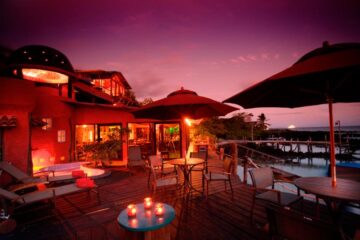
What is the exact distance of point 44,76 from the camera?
7.96 metres

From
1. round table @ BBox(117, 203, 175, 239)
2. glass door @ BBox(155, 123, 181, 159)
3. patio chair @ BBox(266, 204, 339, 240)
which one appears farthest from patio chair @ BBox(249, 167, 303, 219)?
glass door @ BBox(155, 123, 181, 159)

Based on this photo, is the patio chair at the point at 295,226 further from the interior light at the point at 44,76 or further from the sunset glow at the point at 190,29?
the interior light at the point at 44,76

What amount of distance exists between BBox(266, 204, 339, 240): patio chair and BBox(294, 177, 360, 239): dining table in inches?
36.4

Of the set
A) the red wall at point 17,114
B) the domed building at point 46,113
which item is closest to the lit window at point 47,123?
the domed building at point 46,113

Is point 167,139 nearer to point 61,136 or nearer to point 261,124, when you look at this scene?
point 61,136

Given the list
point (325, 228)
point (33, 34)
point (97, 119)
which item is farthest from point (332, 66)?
point (33, 34)

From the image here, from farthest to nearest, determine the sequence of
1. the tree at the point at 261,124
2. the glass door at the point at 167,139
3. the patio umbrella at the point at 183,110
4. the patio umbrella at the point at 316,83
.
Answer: the tree at the point at 261,124 < the glass door at the point at 167,139 < the patio umbrella at the point at 183,110 < the patio umbrella at the point at 316,83

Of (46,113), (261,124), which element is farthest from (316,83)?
(261,124)

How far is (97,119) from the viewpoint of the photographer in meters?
9.25

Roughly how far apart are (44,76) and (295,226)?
998 centimetres

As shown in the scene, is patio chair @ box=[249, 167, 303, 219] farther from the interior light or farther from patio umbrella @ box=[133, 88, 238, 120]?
the interior light

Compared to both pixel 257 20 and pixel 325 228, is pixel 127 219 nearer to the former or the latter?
pixel 325 228

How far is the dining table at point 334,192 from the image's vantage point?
2109 mm

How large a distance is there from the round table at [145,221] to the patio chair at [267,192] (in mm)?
1563
